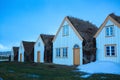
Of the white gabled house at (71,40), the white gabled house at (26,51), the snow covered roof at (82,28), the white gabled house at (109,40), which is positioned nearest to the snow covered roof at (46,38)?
the white gabled house at (71,40)

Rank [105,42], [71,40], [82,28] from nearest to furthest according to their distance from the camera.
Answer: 1. [105,42]
2. [71,40]
3. [82,28]

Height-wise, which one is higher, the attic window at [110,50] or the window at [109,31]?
the window at [109,31]

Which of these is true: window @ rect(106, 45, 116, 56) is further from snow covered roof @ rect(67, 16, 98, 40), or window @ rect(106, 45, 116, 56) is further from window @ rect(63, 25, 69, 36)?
window @ rect(63, 25, 69, 36)

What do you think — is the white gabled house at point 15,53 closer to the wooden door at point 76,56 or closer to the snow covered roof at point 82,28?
the snow covered roof at point 82,28

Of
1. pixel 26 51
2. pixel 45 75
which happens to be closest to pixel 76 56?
pixel 45 75

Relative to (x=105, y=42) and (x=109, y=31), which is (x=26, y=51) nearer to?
(x=105, y=42)

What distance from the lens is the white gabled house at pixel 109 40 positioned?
24.3 metres

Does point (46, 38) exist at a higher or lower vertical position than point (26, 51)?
higher

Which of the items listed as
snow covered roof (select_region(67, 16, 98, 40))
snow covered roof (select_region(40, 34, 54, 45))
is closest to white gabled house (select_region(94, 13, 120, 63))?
snow covered roof (select_region(67, 16, 98, 40))

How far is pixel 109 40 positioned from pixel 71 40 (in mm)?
6557

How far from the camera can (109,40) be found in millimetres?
25156

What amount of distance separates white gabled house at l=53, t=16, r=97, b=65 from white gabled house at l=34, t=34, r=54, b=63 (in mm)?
3545

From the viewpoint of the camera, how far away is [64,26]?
104ft

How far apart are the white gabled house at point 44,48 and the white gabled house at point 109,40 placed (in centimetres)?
1241
